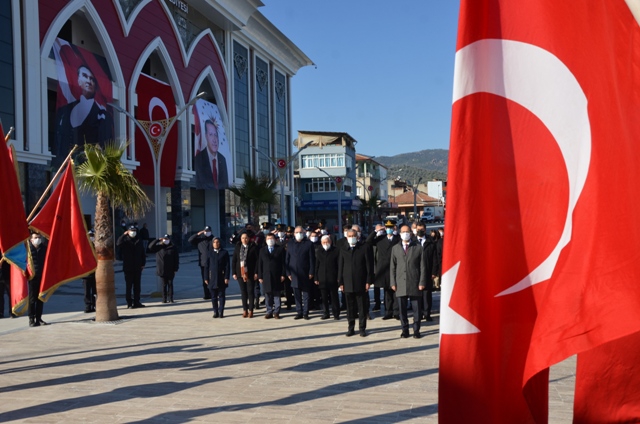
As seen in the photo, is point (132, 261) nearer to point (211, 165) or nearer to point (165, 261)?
point (165, 261)

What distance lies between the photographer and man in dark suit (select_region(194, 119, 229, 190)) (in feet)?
146

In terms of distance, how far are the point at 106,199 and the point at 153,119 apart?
89.4 feet

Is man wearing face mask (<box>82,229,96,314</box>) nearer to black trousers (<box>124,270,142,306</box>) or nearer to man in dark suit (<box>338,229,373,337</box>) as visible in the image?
black trousers (<box>124,270,142,306</box>)

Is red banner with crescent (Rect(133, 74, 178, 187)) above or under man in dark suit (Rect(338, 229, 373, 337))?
above

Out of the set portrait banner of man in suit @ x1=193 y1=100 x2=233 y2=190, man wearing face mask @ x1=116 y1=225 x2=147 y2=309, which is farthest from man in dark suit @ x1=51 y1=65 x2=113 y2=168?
man wearing face mask @ x1=116 y1=225 x2=147 y2=309

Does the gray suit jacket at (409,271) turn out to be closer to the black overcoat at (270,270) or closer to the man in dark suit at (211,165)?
the black overcoat at (270,270)

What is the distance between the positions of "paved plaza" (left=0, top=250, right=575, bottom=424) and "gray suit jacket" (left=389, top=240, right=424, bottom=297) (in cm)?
80

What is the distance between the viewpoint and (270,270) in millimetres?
12867

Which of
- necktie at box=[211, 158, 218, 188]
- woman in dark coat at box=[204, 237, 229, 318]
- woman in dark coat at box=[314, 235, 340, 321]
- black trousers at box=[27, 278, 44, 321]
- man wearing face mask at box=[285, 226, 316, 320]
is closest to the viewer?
woman in dark coat at box=[314, 235, 340, 321]

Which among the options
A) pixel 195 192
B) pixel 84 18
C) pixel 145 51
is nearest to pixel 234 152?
pixel 195 192

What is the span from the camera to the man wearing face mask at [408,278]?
1062 cm

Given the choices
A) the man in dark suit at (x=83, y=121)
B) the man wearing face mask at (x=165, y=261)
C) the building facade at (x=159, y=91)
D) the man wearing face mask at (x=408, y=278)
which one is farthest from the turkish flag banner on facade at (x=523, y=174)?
the man in dark suit at (x=83, y=121)

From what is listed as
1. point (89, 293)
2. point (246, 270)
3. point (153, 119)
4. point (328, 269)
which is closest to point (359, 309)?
point (328, 269)

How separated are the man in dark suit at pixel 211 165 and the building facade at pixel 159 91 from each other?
0.10 meters
